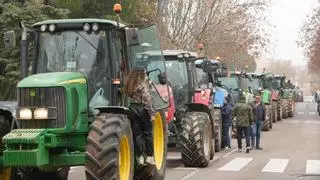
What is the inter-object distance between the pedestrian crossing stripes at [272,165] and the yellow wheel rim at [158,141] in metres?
3.69

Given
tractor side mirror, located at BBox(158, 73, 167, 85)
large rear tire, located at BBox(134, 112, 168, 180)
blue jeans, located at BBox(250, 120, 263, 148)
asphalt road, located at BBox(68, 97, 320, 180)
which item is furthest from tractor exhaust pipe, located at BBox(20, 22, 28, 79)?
blue jeans, located at BBox(250, 120, 263, 148)

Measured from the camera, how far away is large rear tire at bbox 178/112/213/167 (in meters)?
14.7

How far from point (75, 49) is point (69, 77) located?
0.76 meters

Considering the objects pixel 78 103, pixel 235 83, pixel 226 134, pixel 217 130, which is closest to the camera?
pixel 78 103

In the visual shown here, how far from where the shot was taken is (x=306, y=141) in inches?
919

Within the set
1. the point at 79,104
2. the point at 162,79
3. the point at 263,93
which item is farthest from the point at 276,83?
the point at 79,104

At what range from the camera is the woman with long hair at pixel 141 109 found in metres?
9.95

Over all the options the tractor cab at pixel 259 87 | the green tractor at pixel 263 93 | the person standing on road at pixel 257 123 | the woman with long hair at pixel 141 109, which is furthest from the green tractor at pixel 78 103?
the tractor cab at pixel 259 87

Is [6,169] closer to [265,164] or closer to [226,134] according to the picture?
[265,164]

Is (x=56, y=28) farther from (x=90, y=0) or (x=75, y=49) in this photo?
(x=90, y=0)

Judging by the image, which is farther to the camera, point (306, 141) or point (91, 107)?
point (306, 141)

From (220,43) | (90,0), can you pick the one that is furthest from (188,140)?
(220,43)

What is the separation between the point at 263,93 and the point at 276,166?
49.6 feet

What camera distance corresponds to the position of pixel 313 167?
601 inches
